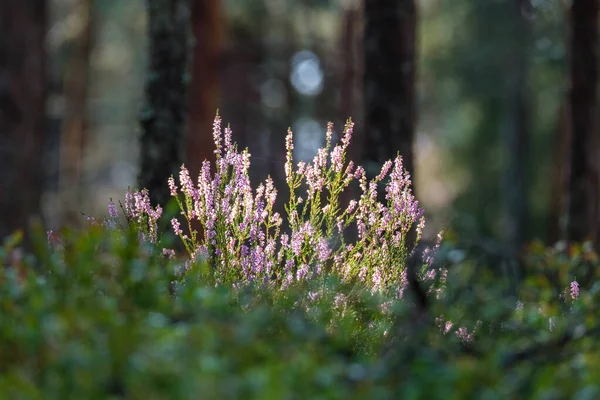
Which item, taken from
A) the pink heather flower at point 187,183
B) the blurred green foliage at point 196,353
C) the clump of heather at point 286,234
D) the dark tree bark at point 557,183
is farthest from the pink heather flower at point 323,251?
the dark tree bark at point 557,183

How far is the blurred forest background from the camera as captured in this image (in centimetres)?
720

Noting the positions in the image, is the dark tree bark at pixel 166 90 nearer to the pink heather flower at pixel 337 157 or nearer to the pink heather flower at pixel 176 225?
the pink heather flower at pixel 176 225

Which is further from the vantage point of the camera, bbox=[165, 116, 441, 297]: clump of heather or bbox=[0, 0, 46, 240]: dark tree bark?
bbox=[0, 0, 46, 240]: dark tree bark

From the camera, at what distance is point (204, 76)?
40.7ft

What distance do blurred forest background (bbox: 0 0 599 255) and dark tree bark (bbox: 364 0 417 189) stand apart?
0.04 feet

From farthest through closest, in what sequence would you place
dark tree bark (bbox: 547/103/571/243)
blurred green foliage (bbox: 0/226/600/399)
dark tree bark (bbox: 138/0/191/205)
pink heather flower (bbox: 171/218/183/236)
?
1. dark tree bark (bbox: 547/103/571/243)
2. dark tree bark (bbox: 138/0/191/205)
3. pink heather flower (bbox: 171/218/183/236)
4. blurred green foliage (bbox: 0/226/600/399)

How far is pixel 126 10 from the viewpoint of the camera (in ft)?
Answer: 86.3

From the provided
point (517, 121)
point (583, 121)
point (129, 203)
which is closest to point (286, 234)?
point (129, 203)

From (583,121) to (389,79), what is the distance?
437cm

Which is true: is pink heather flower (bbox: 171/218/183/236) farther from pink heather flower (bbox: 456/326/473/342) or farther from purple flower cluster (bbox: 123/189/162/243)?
pink heather flower (bbox: 456/326/473/342)

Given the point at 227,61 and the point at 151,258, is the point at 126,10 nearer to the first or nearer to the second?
the point at 227,61

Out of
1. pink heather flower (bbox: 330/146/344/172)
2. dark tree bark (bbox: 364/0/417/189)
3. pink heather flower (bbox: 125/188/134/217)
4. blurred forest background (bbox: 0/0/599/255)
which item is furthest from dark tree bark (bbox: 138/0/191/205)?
pink heather flower (bbox: 330/146/344/172)

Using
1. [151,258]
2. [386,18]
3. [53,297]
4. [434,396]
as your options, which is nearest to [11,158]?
[386,18]

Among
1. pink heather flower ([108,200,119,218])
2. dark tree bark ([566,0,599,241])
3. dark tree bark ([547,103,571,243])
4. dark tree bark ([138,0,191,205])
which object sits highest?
dark tree bark ([547,103,571,243])
